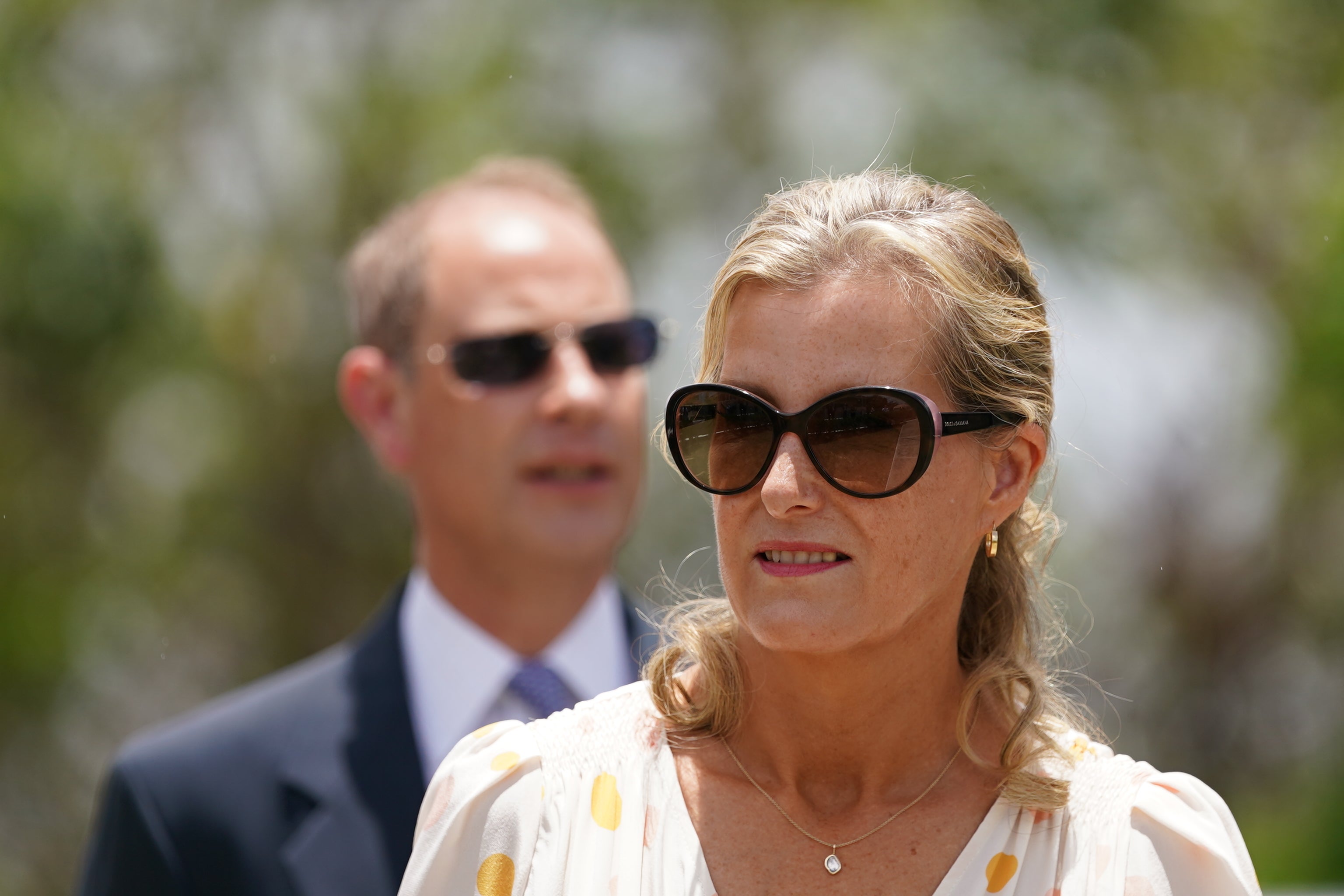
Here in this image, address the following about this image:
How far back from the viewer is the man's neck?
3.77m

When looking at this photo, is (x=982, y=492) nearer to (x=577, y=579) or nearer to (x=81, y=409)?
(x=577, y=579)

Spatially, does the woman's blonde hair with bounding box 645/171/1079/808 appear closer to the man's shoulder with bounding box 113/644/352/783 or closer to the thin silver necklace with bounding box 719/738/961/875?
the thin silver necklace with bounding box 719/738/961/875

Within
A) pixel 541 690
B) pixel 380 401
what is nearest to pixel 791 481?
pixel 541 690

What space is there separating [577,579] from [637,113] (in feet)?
18.7

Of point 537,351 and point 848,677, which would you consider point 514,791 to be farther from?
point 537,351

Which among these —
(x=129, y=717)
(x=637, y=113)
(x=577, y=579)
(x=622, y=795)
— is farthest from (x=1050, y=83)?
(x=622, y=795)

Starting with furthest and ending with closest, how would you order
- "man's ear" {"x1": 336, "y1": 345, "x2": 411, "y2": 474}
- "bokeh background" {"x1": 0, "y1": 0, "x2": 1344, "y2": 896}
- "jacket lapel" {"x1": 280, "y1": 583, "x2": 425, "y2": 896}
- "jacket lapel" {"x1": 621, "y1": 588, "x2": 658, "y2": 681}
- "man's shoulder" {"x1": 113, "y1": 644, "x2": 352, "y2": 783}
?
"bokeh background" {"x1": 0, "y1": 0, "x2": 1344, "y2": 896}, "man's ear" {"x1": 336, "y1": 345, "x2": 411, "y2": 474}, "jacket lapel" {"x1": 621, "y1": 588, "x2": 658, "y2": 681}, "man's shoulder" {"x1": 113, "y1": 644, "x2": 352, "y2": 783}, "jacket lapel" {"x1": 280, "y1": 583, "x2": 425, "y2": 896}

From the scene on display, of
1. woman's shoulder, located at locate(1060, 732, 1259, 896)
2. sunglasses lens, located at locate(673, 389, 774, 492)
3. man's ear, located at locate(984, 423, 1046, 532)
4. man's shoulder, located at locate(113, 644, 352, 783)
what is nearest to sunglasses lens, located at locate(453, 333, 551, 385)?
man's shoulder, located at locate(113, 644, 352, 783)

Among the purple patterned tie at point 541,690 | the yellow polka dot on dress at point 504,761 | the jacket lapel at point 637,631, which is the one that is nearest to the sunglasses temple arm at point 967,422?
the yellow polka dot on dress at point 504,761

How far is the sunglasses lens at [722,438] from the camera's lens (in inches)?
75.9

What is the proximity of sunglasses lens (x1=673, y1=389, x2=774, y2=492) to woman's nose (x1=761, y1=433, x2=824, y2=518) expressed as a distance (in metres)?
0.02

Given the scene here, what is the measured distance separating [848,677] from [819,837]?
0.80ft

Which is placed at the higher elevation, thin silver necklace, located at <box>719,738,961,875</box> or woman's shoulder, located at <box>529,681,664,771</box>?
woman's shoulder, located at <box>529,681,664,771</box>

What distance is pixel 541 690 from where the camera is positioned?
3623 millimetres
